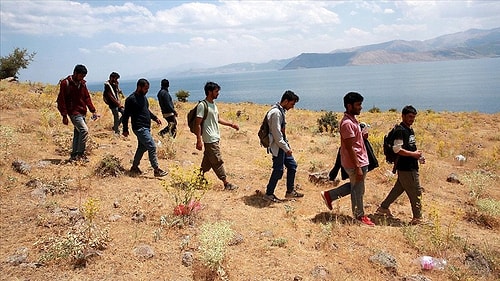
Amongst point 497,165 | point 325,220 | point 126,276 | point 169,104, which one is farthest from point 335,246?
point 497,165

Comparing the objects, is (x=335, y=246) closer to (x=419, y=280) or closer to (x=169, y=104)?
(x=419, y=280)

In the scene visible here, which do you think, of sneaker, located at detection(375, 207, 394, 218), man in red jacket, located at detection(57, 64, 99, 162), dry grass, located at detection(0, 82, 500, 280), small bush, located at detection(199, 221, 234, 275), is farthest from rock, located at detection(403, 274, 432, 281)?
man in red jacket, located at detection(57, 64, 99, 162)

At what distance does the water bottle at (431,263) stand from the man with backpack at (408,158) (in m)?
1.22

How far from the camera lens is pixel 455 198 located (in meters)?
7.46

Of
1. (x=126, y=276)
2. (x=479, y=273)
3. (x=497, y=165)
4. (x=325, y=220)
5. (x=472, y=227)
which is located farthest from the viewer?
(x=497, y=165)

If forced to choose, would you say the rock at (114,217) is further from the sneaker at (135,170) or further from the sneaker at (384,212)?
the sneaker at (384,212)

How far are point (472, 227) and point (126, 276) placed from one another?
5562mm

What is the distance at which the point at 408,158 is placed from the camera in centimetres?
543

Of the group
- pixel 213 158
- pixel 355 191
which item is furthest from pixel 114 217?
pixel 355 191

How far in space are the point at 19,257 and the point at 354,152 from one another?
4.45m

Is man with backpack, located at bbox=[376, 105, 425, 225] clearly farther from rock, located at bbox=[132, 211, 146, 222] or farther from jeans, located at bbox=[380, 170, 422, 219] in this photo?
rock, located at bbox=[132, 211, 146, 222]

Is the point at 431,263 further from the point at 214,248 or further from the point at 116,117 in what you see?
the point at 116,117

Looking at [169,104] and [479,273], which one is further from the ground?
[169,104]

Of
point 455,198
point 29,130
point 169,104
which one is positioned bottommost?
point 455,198
